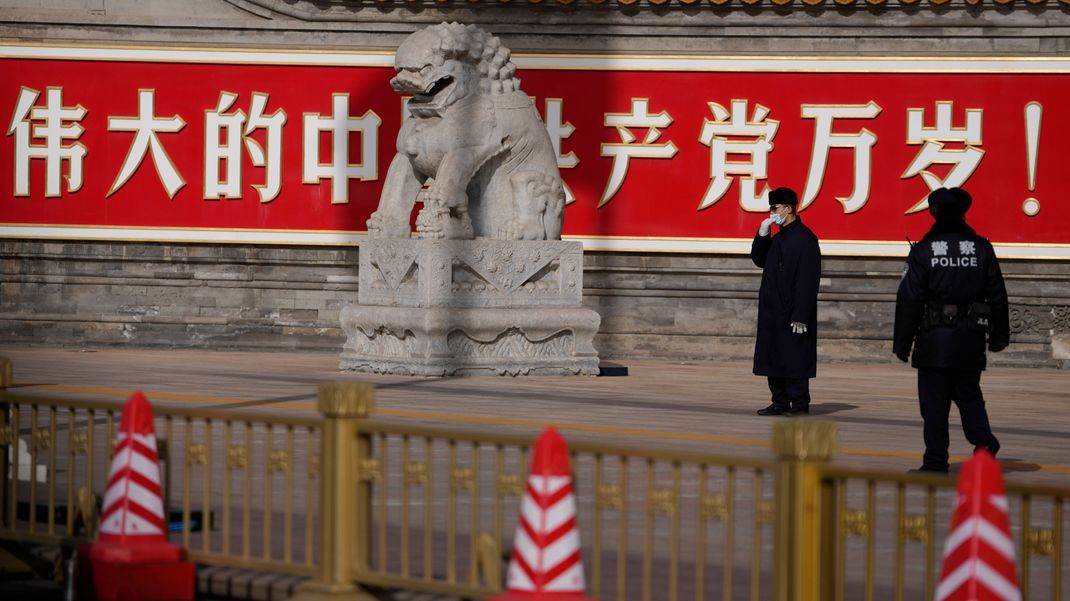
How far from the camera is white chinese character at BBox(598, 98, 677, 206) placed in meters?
21.3

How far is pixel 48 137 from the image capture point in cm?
2155

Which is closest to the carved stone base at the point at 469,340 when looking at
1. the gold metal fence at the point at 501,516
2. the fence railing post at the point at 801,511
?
the gold metal fence at the point at 501,516

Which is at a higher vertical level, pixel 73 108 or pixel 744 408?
pixel 73 108

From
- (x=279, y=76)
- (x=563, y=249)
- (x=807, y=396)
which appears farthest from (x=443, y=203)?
(x=279, y=76)

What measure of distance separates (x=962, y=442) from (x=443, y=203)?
5679 millimetres

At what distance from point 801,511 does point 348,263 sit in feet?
52.0

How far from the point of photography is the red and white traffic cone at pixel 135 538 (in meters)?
7.19

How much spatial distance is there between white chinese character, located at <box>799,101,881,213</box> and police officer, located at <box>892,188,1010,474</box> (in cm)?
1047

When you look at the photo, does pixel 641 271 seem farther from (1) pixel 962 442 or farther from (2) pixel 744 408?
(1) pixel 962 442

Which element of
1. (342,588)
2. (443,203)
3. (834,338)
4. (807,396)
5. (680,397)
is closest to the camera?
(342,588)

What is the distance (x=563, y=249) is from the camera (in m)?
17.2

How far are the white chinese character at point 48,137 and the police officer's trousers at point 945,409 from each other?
43.4ft

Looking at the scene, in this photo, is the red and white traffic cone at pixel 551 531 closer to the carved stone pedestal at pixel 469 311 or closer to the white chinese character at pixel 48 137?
the carved stone pedestal at pixel 469 311

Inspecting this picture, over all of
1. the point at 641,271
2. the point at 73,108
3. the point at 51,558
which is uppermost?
the point at 73,108
